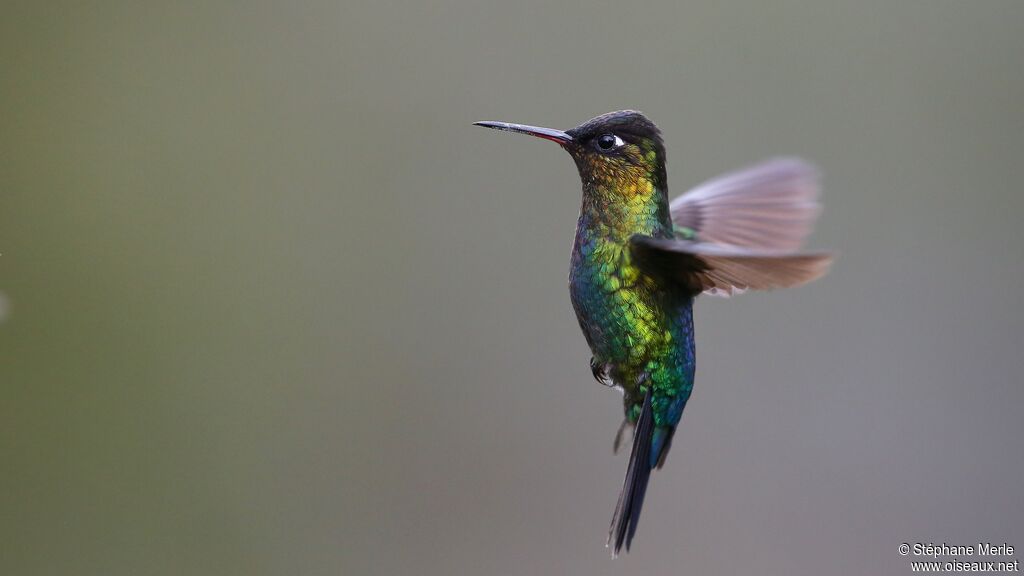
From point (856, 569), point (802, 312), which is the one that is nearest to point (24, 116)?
point (802, 312)

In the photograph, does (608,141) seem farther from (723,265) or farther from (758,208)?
(758,208)

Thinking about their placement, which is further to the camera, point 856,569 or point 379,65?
point 379,65

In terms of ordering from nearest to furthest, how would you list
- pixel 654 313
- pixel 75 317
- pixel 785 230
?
pixel 654 313 → pixel 785 230 → pixel 75 317

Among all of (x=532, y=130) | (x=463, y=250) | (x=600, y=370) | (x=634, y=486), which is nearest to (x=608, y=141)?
(x=532, y=130)

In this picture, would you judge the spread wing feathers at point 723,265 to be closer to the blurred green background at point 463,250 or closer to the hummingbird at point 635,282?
the hummingbird at point 635,282

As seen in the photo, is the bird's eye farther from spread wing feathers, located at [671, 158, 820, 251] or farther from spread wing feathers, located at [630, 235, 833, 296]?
spread wing feathers, located at [671, 158, 820, 251]

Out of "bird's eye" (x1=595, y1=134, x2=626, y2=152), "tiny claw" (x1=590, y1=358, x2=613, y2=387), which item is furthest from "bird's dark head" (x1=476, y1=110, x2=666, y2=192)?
"tiny claw" (x1=590, y1=358, x2=613, y2=387)

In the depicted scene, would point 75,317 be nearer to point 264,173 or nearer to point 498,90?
point 264,173
